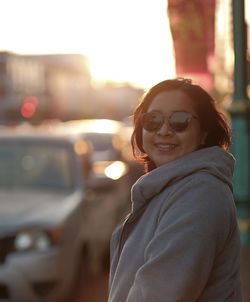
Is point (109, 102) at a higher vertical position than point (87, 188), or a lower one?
lower

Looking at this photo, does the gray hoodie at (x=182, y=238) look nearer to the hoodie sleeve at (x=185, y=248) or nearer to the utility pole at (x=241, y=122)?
the hoodie sleeve at (x=185, y=248)

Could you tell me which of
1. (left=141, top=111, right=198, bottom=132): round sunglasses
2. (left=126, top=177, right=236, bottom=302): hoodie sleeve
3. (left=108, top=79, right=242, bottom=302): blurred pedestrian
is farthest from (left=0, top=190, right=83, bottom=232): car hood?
(left=126, top=177, right=236, bottom=302): hoodie sleeve

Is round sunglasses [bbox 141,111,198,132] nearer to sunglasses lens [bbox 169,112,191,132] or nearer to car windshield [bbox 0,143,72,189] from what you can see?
sunglasses lens [bbox 169,112,191,132]

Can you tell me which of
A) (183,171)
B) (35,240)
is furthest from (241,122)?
(183,171)

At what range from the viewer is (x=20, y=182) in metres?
7.45

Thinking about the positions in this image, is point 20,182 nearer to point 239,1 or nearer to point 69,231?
point 69,231

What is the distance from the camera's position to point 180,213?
210 centimetres

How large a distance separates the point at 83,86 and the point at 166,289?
96.1 meters

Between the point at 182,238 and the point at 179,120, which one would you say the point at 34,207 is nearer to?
the point at 179,120

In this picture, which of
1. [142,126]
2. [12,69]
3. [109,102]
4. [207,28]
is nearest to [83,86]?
[109,102]

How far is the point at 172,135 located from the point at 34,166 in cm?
531

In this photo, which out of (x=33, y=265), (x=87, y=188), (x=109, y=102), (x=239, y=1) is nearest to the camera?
(x=33, y=265)

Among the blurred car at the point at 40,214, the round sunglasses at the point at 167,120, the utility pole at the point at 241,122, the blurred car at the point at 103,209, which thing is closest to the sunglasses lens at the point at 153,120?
the round sunglasses at the point at 167,120

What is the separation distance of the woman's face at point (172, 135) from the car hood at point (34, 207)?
3.89 metres
